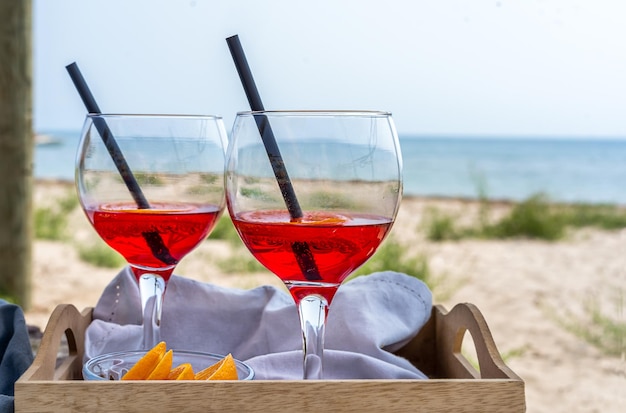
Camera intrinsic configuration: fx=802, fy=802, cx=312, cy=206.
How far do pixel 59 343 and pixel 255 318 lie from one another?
0.25 m

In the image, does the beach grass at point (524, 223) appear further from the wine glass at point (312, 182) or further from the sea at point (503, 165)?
the wine glass at point (312, 182)

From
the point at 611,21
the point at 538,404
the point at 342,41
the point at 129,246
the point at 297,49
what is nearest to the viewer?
the point at 129,246

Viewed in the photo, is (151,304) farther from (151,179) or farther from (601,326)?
(601,326)

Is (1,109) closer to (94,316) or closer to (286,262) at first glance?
(94,316)

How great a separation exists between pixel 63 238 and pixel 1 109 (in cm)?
386

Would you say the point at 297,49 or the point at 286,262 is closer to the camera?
the point at 286,262

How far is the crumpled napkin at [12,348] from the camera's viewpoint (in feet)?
2.69

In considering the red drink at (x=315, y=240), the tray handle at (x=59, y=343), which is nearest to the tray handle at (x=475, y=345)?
the red drink at (x=315, y=240)

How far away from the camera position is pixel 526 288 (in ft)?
20.0

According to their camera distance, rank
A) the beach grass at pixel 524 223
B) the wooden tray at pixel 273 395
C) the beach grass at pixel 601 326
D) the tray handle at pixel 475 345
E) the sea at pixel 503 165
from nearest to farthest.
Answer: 1. the wooden tray at pixel 273 395
2. the tray handle at pixel 475 345
3. the beach grass at pixel 601 326
4. the beach grass at pixel 524 223
5. the sea at pixel 503 165

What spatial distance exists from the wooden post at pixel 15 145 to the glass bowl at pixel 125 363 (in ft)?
8.80

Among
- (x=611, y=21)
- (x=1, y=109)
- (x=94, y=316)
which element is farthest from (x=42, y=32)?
(x=94, y=316)

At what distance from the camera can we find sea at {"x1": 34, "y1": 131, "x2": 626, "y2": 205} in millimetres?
13805

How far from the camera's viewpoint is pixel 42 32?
15.8m
